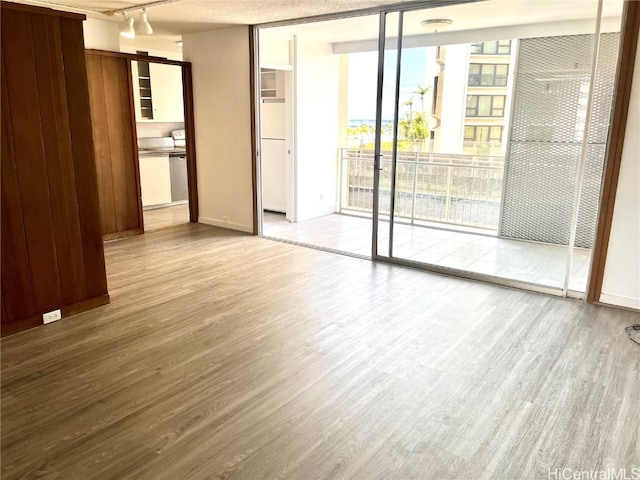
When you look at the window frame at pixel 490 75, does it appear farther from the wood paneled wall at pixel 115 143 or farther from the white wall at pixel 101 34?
the white wall at pixel 101 34

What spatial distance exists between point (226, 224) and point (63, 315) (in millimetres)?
3059

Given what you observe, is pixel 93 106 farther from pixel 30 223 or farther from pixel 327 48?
pixel 327 48

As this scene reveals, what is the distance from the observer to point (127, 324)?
11.1 ft

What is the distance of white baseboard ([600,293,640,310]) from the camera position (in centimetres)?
367

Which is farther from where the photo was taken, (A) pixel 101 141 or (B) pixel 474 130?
(A) pixel 101 141

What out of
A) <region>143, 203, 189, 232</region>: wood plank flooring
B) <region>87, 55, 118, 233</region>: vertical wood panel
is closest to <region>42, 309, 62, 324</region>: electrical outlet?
<region>87, 55, 118, 233</region>: vertical wood panel

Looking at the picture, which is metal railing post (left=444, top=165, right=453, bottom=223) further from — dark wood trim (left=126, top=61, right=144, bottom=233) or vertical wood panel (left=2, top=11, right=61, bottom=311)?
vertical wood panel (left=2, top=11, right=61, bottom=311)

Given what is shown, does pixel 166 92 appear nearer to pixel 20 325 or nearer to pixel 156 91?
pixel 156 91

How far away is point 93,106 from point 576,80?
16.3 ft

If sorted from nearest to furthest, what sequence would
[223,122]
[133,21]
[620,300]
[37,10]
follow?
[37,10]
[620,300]
[133,21]
[223,122]

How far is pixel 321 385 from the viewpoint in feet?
8.57

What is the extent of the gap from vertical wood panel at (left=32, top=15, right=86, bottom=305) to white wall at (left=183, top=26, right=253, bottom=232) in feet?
8.81

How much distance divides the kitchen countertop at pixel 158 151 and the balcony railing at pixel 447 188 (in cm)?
346

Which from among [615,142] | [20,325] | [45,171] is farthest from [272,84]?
[20,325]
